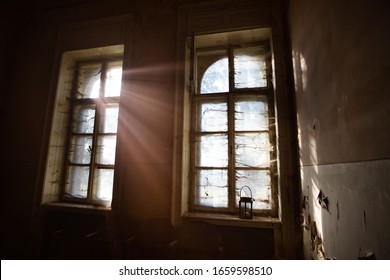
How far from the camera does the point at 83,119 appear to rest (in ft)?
9.74

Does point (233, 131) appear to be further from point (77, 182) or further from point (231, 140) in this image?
point (77, 182)

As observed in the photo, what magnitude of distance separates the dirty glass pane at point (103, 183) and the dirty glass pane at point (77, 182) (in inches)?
6.2

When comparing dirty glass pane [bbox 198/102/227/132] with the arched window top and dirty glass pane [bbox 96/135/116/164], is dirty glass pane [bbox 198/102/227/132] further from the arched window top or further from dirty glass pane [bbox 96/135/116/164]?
dirty glass pane [bbox 96/135/116/164]

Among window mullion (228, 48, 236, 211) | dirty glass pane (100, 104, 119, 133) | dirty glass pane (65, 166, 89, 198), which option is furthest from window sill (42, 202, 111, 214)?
window mullion (228, 48, 236, 211)

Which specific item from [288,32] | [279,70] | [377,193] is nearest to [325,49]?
[377,193]

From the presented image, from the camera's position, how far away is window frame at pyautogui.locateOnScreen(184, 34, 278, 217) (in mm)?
2209

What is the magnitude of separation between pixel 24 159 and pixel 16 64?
1.50 metres

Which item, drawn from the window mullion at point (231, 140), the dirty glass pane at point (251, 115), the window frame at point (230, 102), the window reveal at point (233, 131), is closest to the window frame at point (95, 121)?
the window frame at point (230, 102)

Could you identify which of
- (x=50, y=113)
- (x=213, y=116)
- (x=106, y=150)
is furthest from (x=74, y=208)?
(x=213, y=116)

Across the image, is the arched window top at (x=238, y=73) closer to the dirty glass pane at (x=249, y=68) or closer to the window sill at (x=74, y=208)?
the dirty glass pane at (x=249, y=68)

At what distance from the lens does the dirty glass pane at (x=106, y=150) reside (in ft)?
8.90

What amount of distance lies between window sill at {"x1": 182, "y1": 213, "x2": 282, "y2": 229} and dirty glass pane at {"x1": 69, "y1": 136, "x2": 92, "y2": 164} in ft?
5.38

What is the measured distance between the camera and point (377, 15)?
0.70 meters

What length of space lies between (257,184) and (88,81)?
2803 mm
